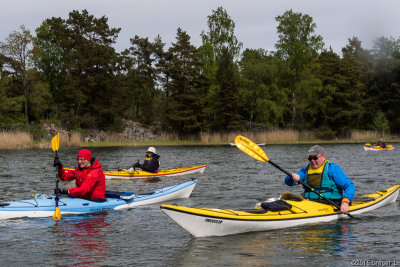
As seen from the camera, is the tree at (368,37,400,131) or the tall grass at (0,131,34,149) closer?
the tall grass at (0,131,34,149)

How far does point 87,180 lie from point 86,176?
0.08m

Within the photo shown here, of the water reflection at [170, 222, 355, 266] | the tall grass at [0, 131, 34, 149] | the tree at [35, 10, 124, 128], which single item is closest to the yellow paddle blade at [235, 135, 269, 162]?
the water reflection at [170, 222, 355, 266]

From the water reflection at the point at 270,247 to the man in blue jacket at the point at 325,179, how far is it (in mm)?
604

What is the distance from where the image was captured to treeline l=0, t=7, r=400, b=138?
46.7 m

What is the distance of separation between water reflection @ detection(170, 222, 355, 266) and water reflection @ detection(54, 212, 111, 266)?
1.28 meters

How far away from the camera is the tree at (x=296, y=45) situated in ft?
156

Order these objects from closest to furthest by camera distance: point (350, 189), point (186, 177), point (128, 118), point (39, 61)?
point (350, 189) → point (186, 177) → point (128, 118) → point (39, 61)

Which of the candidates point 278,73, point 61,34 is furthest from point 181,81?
point 61,34

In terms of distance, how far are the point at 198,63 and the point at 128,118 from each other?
9.81 meters

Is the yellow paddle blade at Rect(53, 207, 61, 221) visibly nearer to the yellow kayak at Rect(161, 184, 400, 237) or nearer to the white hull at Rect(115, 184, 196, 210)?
the white hull at Rect(115, 184, 196, 210)

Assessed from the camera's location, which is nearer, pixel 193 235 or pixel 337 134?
pixel 193 235

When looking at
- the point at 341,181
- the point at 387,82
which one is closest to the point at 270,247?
the point at 341,181

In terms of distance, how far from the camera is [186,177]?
54.7 feet

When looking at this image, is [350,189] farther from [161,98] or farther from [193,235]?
[161,98]
